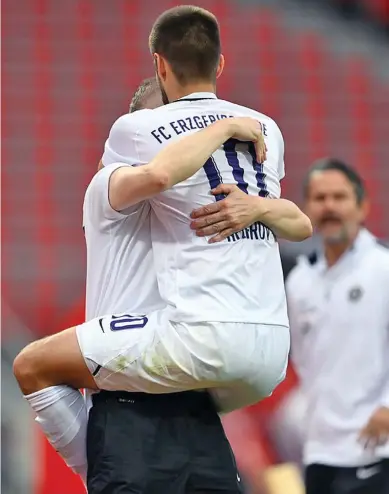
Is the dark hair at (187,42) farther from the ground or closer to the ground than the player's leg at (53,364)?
farther from the ground

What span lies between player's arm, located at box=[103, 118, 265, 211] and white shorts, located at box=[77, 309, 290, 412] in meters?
0.27

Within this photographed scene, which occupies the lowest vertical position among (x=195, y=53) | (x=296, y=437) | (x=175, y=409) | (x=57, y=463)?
(x=57, y=463)

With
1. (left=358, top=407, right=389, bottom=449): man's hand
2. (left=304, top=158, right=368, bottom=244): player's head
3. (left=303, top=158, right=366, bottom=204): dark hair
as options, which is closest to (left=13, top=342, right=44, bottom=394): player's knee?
(left=358, top=407, right=389, bottom=449): man's hand

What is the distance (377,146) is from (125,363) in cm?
485

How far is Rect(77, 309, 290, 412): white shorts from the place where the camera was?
2.28 metres

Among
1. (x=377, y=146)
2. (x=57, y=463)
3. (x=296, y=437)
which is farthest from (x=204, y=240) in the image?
(x=377, y=146)

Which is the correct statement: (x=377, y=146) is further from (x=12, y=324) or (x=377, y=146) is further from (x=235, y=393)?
(x=235, y=393)

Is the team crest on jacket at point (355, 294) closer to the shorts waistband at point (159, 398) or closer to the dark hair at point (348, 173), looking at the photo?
the dark hair at point (348, 173)

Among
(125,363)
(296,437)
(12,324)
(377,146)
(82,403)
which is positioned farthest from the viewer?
(377,146)

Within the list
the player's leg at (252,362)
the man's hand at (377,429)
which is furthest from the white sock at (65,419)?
the man's hand at (377,429)

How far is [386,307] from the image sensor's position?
→ 151 inches

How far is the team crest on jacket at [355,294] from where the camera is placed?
390cm

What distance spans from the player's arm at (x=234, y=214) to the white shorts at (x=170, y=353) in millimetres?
206

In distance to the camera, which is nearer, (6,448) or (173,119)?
(173,119)
